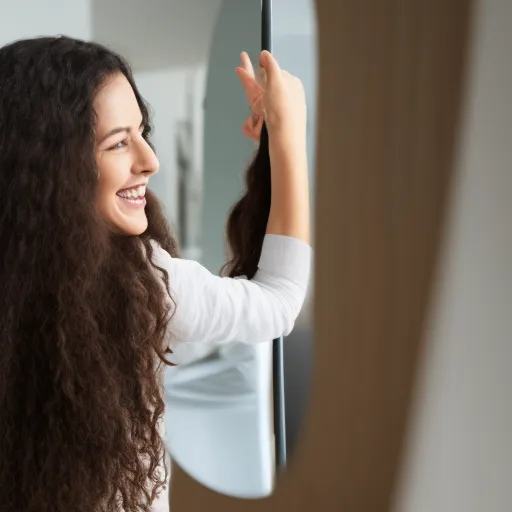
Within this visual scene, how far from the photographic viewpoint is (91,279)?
0.61 meters

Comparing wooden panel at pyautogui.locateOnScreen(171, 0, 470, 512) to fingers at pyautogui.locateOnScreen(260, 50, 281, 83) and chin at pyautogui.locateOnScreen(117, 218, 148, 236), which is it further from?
chin at pyautogui.locateOnScreen(117, 218, 148, 236)

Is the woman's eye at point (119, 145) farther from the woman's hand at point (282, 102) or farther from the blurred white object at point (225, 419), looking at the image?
the blurred white object at point (225, 419)

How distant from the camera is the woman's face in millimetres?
596

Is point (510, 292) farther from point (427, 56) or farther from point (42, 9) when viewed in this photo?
point (42, 9)

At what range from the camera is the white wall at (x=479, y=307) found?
0.47m

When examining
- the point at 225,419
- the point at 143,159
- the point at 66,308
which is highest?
the point at 143,159

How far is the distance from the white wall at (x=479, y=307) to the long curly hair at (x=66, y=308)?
22 centimetres

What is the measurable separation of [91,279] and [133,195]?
0.25ft

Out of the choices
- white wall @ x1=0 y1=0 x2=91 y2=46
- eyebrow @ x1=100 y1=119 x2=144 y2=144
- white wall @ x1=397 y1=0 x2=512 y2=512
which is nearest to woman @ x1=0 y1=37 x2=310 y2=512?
eyebrow @ x1=100 y1=119 x2=144 y2=144

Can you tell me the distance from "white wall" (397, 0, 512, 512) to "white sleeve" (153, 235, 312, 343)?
131mm

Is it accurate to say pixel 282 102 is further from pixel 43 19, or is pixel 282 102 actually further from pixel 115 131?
pixel 43 19

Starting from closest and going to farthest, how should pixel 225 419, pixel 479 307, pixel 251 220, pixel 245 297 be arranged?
pixel 479 307 < pixel 245 297 < pixel 251 220 < pixel 225 419

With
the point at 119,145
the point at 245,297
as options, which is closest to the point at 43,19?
the point at 119,145

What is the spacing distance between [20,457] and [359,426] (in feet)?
0.89
